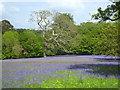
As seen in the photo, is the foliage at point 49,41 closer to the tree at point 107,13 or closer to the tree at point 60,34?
the tree at point 60,34

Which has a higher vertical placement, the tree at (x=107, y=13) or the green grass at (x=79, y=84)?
the tree at (x=107, y=13)

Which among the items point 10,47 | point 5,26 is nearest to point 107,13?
point 10,47

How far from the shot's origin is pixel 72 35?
1923 inches

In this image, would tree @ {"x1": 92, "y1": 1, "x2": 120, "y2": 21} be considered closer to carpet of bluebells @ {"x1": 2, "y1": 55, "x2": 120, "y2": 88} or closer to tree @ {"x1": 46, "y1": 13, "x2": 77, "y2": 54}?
carpet of bluebells @ {"x1": 2, "y1": 55, "x2": 120, "y2": 88}

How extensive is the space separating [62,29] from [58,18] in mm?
2722

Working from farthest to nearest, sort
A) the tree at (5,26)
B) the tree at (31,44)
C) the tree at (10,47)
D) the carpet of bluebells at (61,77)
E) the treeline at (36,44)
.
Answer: the tree at (5,26)
the tree at (31,44)
the treeline at (36,44)
the tree at (10,47)
the carpet of bluebells at (61,77)

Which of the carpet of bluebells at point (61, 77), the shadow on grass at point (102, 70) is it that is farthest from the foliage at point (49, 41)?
the carpet of bluebells at point (61, 77)

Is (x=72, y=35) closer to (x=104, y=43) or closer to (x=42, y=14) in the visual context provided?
(x=42, y=14)

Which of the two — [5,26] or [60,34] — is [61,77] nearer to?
[60,34]

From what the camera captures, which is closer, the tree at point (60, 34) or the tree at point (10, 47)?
the tree at point (10, 47)

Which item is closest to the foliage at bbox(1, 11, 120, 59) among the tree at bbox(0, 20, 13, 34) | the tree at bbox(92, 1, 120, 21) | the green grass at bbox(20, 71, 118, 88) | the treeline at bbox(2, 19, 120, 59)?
the treeline at bbox(2, 19, 120, 59)

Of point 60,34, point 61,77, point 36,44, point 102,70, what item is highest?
point 60,34

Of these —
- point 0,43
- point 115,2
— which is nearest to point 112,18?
point 115,2

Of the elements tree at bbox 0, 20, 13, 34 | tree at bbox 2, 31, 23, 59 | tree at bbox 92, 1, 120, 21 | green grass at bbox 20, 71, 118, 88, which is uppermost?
tree at bbox 92, 1, 120, 21
